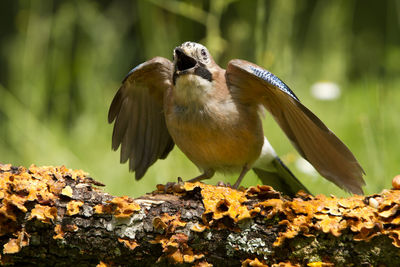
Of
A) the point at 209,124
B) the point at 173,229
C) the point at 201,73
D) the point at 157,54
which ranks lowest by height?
the point at 173,229

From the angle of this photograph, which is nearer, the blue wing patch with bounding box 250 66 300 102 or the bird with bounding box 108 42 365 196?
the blue wing patch with bounding box 250 66 300 102

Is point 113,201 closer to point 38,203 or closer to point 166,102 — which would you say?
point 38,203

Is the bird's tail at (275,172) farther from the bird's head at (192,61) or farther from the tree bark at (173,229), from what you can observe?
the tree bark at (173,229)

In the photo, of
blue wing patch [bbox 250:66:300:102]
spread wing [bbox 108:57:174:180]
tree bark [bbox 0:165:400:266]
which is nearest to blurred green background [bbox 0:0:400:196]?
spread wing [bbox 108:57:174:180]

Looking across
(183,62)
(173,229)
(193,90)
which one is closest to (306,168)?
(193,90)

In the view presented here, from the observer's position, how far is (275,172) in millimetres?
5133

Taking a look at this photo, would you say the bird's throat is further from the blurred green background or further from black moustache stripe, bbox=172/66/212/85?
the blurred green background

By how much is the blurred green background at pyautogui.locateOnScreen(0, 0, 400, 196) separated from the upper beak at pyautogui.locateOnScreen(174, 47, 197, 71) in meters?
1.32

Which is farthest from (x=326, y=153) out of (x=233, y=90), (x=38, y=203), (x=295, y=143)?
(x=38, y=203)

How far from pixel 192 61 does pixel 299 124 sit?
891 mm

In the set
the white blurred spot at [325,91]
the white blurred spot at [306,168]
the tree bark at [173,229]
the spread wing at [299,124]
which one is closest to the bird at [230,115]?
the spread wing at [299,124]

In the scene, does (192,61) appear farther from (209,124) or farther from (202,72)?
(209,124)

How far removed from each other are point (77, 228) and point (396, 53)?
4600mm

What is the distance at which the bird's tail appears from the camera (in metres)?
4.93
